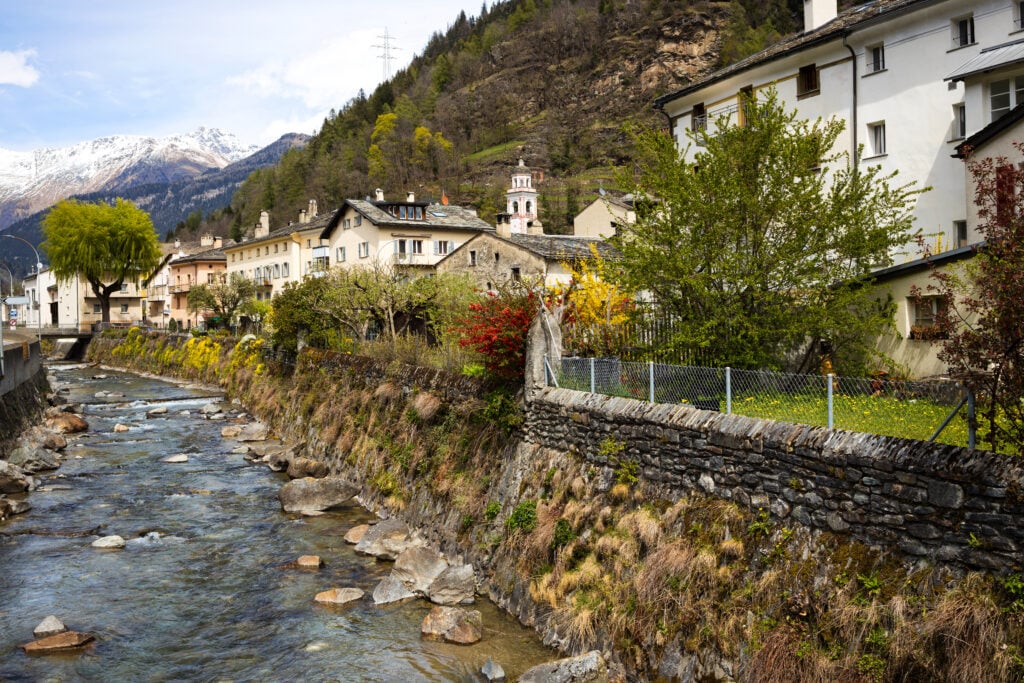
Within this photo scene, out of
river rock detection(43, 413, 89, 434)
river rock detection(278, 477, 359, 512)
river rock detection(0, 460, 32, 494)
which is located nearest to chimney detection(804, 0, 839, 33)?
river rock detection(278, 477, 359, 512)

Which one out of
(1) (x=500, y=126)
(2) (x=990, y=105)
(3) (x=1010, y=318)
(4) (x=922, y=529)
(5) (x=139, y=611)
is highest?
(1) (x=500, y=126)

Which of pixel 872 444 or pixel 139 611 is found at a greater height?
pixel 872 444

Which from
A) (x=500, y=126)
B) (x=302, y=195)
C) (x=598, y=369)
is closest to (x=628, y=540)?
(x=598, y=369)

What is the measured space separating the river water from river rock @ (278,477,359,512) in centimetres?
45

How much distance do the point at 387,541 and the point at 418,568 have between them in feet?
7.92

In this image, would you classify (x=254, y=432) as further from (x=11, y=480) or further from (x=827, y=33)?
(x=827, y=33)

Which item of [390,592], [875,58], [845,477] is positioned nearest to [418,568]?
[390,592]

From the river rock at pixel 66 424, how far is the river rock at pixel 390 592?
25032 millimetres

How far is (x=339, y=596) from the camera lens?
15.2m

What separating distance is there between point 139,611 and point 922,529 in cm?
1383

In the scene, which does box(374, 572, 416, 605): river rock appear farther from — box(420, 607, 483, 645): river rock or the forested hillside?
the forested hillside

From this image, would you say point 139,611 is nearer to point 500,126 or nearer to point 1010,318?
point 1010,318

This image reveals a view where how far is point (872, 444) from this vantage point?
9602 mm

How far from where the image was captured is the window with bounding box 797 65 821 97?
30.5 m
